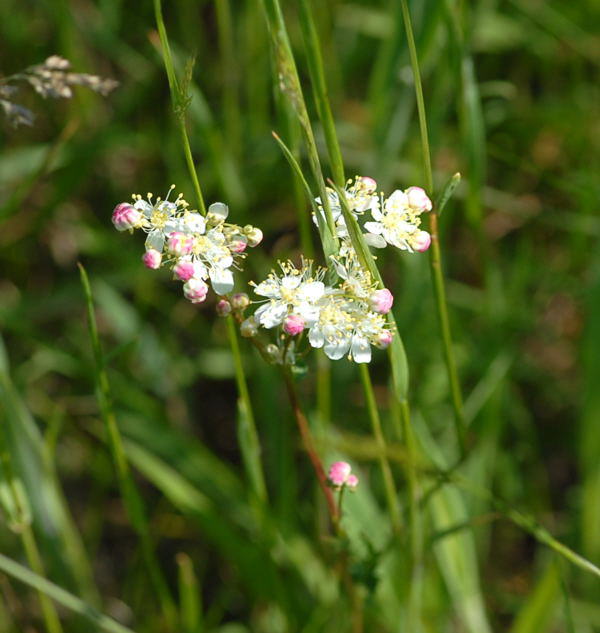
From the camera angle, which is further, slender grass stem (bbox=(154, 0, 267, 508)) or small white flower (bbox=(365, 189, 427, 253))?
small white flower (bbox=(365, 189, 427, 253))

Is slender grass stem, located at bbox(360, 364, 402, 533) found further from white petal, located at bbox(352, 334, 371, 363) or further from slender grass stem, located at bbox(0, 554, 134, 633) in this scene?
slender grass stem, located at bbox(0, 554, 134, 633)

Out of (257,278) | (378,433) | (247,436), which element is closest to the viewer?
(378,433)

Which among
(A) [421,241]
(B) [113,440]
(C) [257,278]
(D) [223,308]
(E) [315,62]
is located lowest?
(B) [113,440]

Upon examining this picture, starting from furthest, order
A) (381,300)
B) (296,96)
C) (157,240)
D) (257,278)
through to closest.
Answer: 1. (257,278)
2. (157,240)
3. (381,300)
4. (296,96)

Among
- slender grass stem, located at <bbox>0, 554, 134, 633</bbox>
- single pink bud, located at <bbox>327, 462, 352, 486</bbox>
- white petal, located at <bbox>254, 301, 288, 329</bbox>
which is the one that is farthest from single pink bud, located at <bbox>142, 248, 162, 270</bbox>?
slender grass stem, located at <bbox>0, 554, 134, 633</bbox>

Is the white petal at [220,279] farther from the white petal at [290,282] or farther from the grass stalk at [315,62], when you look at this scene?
the grass stalk at [315,62]

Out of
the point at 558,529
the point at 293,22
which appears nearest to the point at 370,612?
the point at 558,529

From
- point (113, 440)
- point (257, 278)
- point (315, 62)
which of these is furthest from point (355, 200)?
point (257, 278)

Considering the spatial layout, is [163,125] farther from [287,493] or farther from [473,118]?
[287,493]

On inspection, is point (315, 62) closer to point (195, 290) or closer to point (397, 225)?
point (397, 225)
